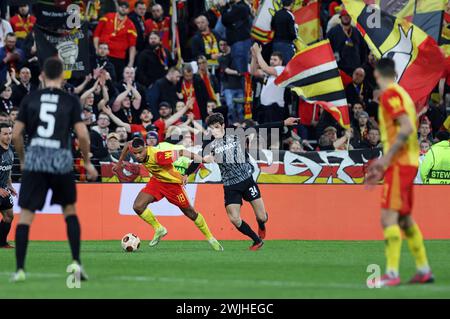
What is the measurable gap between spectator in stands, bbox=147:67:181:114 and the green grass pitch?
5766mm

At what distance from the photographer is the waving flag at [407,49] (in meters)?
23.6

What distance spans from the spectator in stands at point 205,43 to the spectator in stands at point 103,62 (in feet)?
7.41

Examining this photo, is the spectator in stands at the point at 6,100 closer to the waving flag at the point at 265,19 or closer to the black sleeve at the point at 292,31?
the waving flag at the point at 265,19

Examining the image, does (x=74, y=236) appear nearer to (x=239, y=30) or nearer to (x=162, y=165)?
(x=162, y=165)

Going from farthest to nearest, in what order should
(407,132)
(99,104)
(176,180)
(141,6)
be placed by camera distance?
(141,6) < (99,104) < (176,180) < (407,132)

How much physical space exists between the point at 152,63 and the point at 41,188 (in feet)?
46.5

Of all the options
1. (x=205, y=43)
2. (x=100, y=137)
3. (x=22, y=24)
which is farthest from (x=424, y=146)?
(x=22, y=24)

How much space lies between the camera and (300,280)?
13.2 m

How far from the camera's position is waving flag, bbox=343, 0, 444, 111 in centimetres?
2364

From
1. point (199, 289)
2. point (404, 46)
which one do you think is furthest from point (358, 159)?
point (199, 289)

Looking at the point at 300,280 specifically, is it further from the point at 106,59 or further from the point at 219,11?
the point at 219,11

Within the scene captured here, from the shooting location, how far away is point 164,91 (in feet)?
85.3

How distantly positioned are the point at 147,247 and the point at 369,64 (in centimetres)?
976

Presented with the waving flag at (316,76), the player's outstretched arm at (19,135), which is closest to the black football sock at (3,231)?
the player's outstretched arm at (19,135)
